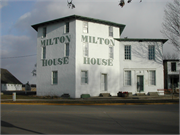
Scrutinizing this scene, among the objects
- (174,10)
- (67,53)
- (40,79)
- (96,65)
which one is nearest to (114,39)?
(96,65)

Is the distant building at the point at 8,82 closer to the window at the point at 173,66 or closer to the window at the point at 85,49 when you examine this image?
the window at the point at 85,49

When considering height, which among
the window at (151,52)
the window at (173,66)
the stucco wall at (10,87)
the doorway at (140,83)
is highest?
the window at (151,52)

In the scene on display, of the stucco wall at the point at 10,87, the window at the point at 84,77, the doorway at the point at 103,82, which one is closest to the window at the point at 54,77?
the window at the point at 84,77

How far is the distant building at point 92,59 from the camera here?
24.2 metres

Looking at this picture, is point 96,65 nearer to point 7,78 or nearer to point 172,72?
point 172,72

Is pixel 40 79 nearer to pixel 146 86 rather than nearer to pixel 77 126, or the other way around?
pixel 146 86

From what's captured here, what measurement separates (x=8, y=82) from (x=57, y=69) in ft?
116

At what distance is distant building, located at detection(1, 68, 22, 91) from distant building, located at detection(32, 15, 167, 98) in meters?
31.8

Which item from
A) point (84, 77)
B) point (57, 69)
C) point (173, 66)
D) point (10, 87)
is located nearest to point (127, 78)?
point (84, 77)

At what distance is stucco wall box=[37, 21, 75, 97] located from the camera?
24016mm

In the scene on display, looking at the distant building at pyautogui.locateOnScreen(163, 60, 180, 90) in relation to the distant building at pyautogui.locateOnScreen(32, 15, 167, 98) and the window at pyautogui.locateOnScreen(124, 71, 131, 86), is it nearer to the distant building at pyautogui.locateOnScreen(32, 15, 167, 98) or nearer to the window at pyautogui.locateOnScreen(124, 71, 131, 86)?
the distant building at pyautogui.locateOnScreen(32, 15, 167, 98)

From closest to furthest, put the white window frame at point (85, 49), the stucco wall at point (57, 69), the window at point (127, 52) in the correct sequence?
1. the stucco wall at point (57, 69)
2. the white window frame at point (85, 49)
3. the window at point (127, 52)

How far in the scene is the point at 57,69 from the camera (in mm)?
25234

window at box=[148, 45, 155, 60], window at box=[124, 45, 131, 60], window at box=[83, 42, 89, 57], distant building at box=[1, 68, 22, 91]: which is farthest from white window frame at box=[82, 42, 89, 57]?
distant building at box=[1, 68, 22, 91]
